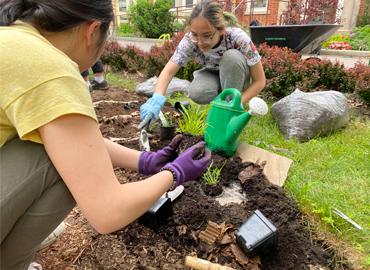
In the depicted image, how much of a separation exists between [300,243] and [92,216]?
94 centimetres

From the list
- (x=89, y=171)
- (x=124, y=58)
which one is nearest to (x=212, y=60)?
(x=89, y=171)

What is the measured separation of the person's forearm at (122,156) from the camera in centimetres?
134

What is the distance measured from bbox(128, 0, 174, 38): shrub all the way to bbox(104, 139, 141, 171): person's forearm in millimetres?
9903

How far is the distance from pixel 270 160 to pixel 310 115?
0.66 metres

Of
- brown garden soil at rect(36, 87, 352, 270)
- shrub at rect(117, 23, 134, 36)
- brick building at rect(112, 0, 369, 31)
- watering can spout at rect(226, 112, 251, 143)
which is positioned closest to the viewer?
brown garden soil at rect(36, 87, 352, 270)

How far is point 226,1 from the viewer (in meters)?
9.30

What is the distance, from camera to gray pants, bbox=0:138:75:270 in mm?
904

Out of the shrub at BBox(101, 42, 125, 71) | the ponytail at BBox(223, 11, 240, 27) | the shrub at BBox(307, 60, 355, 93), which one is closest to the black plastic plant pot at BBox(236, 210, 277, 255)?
the ponytail at BBox(223, 11, 240, 27)

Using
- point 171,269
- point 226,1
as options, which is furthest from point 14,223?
point 226,1

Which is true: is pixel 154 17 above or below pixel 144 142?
above

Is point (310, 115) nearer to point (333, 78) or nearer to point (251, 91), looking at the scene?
point (251, 91)

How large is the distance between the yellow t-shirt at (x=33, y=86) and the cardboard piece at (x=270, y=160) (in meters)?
1.37

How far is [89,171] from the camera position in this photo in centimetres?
83

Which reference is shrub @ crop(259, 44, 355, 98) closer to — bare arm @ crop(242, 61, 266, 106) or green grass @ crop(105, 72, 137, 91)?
bare arm @ crop(242, 61, 266, 106)
